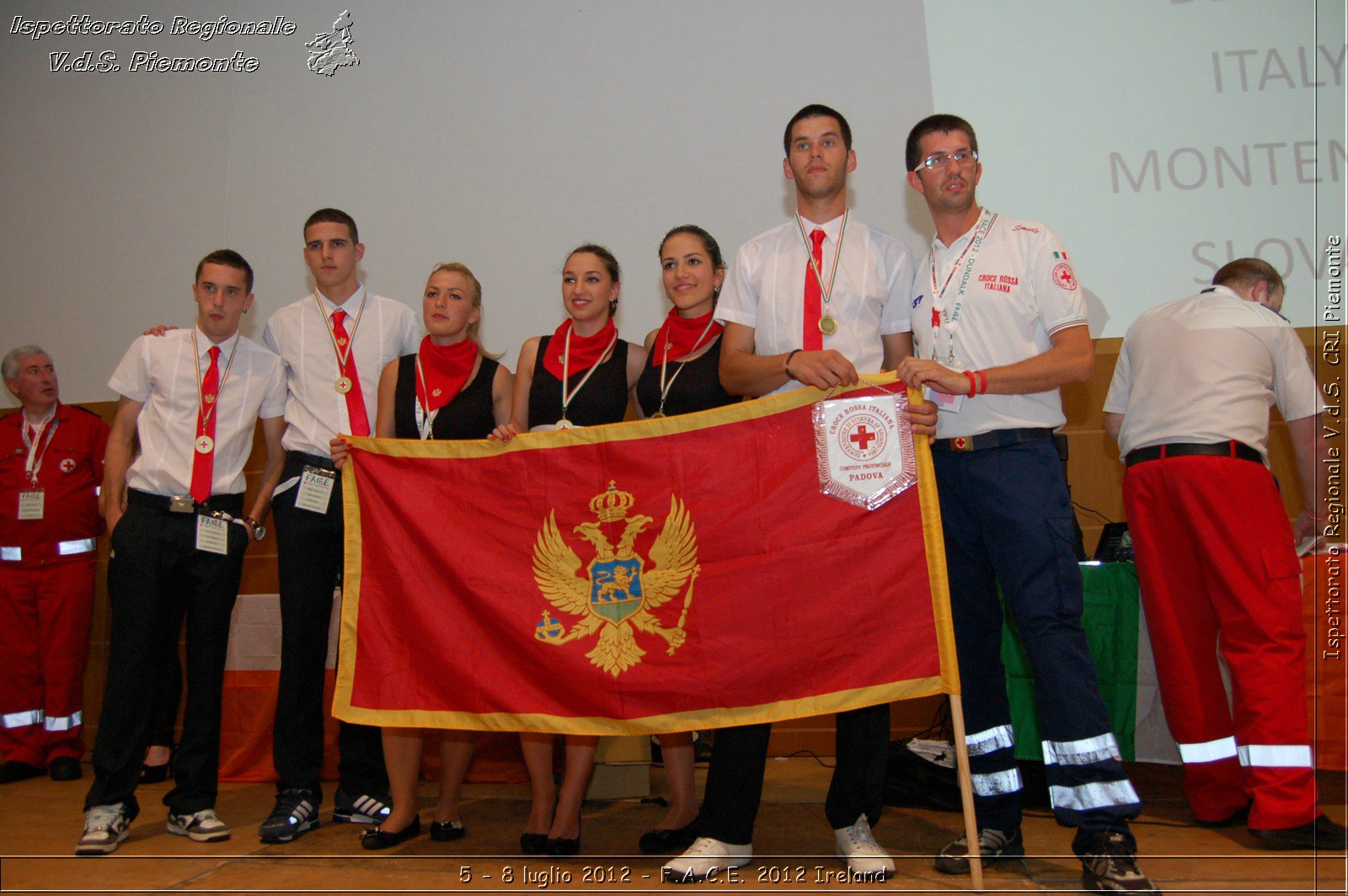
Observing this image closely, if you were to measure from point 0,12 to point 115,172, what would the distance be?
1224 millimetres

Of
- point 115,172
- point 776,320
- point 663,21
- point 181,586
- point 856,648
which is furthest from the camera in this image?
point 115,172

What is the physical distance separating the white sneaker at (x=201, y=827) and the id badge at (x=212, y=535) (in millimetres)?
847

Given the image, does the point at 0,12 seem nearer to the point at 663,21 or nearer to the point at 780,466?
the point at 663,21

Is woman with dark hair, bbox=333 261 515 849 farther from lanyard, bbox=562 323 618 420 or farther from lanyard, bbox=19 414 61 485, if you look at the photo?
lanyard, bbox=19 414 61 485

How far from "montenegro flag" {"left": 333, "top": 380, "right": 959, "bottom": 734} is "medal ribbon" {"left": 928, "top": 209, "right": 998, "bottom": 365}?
232mm

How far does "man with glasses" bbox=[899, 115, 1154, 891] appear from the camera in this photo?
2285 mm

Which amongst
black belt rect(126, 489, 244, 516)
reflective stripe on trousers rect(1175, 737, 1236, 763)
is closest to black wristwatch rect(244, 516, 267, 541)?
black belt rect(126, 489, 244, 516)

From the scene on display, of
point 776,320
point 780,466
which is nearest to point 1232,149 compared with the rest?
point 776,320

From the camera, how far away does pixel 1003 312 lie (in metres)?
2.51

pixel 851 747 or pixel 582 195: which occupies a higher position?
pixel 582 195

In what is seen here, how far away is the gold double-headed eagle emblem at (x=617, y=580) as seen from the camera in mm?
2605

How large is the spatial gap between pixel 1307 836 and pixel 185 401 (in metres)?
3.68

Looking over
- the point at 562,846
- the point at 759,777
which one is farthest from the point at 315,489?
the point at 759,777

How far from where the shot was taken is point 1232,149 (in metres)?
3.54
